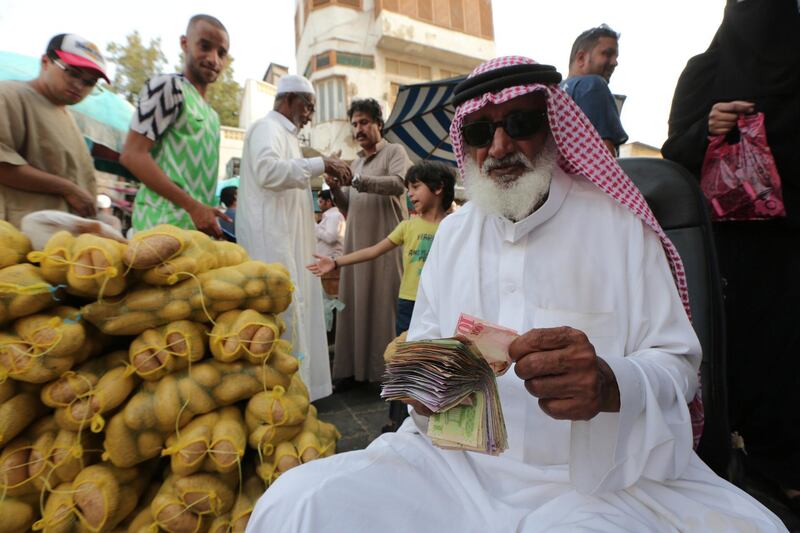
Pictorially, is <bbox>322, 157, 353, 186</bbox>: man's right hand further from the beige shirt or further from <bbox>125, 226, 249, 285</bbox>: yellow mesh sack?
<bbox>125, 226, 249, 285</bbox>: yellow mesh sack

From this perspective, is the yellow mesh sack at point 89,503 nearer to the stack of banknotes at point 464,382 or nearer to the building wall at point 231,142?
the stack of banknotes at point 464,382

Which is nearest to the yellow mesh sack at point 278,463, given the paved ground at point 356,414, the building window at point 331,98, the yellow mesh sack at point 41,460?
the yellow mesh sack at point 41,460

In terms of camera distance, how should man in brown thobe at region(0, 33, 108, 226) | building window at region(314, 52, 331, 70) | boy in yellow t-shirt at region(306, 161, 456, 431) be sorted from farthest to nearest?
building window at region(314, 52, 331, 70), boy in yellow t-shirt at region(306, 161, 456, 431), man in brown thobe at region(0, 33, 108, 226)

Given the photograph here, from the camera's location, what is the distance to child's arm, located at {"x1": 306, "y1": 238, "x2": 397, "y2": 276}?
306cm

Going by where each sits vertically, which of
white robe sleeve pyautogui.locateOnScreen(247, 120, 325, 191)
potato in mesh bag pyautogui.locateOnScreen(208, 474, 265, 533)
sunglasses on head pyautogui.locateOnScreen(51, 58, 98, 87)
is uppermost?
sunglasses on head pyautogui.locateOnScreen(51, 58, 98, 87)

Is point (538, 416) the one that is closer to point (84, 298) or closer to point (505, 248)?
point (505, 248)

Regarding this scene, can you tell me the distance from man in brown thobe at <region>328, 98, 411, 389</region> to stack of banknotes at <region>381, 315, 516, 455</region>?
299cm

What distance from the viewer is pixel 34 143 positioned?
7.57ft

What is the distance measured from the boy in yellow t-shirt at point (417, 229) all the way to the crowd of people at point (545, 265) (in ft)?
1.85

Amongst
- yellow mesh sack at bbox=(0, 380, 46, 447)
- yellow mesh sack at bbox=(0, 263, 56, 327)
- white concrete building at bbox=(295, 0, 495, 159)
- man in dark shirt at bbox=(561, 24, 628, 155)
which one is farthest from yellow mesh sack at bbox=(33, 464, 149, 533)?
white concrete building at bbox=(295, 0, 495, 159)

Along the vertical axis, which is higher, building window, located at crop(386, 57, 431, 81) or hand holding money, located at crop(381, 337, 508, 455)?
building window, located at crop(386, 57, 431, 81)

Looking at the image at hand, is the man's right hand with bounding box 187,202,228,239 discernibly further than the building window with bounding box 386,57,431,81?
No

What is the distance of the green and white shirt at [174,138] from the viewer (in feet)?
7.50

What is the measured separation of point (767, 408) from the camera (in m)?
2.04
